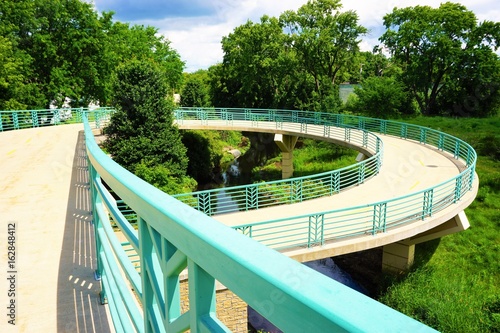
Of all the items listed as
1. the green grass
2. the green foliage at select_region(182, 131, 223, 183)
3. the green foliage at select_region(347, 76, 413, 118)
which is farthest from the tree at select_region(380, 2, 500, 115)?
the green foliage at select_region(182, 131, 223, 183)

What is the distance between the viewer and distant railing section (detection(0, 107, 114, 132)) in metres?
24.6

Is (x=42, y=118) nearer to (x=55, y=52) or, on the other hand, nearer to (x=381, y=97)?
(x=55, y=52)

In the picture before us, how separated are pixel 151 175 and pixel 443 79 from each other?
→ 3044cm

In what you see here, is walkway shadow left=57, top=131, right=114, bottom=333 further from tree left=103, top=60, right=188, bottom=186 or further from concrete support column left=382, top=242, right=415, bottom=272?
tree left=103, top=60, right=188, bottom=186

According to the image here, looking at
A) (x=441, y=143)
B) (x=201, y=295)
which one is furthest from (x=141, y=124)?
(x=201, y=295)

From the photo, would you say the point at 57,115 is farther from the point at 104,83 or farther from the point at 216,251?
the point at 216,251

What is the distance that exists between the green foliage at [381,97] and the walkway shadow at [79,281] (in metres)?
34.8

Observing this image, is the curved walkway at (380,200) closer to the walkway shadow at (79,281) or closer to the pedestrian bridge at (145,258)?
the pedestrian bridge at (145,258)

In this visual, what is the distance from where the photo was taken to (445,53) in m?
34.1

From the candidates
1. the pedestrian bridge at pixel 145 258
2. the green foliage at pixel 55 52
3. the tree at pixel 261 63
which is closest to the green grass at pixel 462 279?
the pedestrian bridge at pixel 145 258

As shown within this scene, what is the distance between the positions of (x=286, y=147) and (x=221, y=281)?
27791 mm

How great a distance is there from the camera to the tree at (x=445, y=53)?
3378 centimetres

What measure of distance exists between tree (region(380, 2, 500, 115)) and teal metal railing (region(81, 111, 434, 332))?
38.1 m

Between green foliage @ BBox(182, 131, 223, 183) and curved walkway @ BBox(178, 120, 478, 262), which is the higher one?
curved walkway @ BBox(178, 120, 478, 262)
